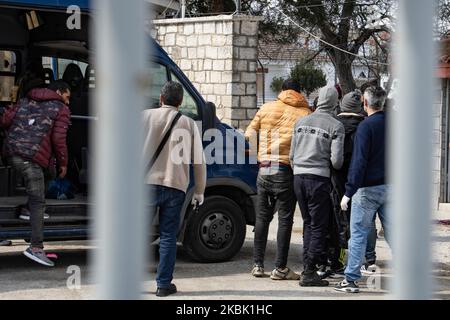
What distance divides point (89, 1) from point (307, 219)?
2820 millimetres

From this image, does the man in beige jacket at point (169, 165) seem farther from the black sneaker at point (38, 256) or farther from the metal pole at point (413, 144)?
the metal pole at point (413, 144)

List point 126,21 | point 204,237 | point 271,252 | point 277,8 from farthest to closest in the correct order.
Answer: point 277,8
point 271,252
point 204,237
point 126,21

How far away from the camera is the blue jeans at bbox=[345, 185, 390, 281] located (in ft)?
22.9

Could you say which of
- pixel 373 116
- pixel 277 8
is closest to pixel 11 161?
pixel 373 116

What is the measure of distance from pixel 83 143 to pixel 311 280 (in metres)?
2.99

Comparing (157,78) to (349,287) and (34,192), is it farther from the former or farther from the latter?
(349,287)

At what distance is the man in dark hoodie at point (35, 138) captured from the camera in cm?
778

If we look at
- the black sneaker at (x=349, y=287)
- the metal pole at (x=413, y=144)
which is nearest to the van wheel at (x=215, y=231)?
the black sneaker at (x=349, y=287)

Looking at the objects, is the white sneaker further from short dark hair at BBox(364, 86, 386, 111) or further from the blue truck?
short dark hair at BBox(364, 86, 386, 111)

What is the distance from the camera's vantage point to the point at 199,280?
778cm

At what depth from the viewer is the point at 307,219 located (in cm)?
755

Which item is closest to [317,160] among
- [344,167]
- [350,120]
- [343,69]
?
[344,167]

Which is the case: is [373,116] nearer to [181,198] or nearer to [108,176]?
[181,198]

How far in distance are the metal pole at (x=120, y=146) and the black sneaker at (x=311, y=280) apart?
5.95 m
